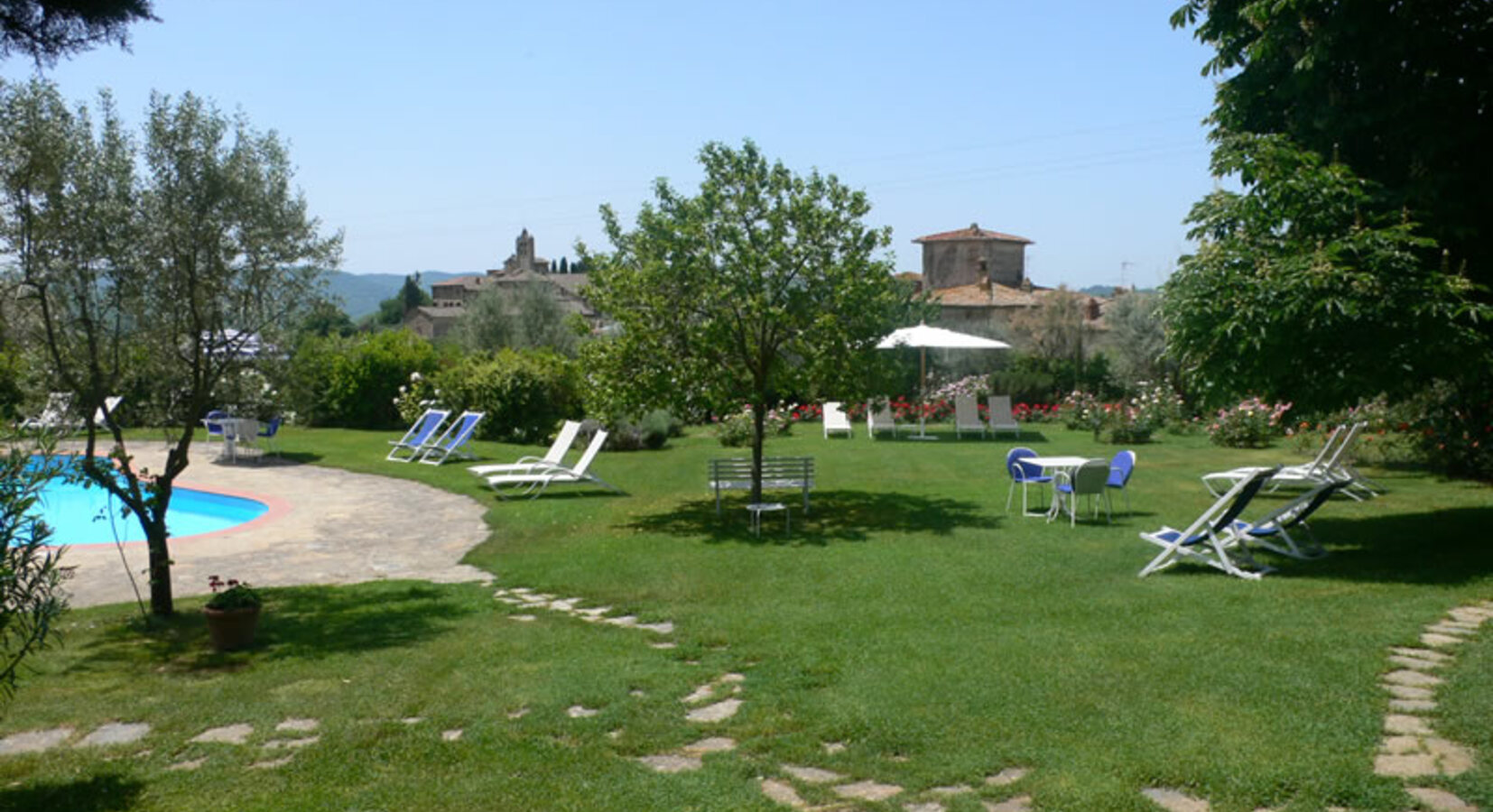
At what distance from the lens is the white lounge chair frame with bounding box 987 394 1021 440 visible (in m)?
22.5

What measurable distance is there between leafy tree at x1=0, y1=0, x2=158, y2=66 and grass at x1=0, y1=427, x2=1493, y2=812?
3784 mm

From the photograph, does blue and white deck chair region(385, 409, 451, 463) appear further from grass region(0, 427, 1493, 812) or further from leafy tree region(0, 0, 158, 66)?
leafy tree region(0, 0, 158, 66)

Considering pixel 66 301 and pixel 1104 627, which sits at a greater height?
pixel 66 301

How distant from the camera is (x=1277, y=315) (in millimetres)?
8844

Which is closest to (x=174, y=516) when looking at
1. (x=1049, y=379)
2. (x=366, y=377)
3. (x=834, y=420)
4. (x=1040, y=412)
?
(x=366, y=377)

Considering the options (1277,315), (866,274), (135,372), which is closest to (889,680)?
(1277,315)

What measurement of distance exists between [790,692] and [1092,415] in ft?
57.9

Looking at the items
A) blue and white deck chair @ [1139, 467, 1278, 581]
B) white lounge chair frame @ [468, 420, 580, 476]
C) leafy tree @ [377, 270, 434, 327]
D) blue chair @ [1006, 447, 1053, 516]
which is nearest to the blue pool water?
white lounge chair frame @ [468, 420, 580, 476]

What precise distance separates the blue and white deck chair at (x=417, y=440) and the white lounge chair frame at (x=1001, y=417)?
11.0 m

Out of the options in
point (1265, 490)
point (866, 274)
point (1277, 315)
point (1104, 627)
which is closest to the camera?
point (1104, 627)

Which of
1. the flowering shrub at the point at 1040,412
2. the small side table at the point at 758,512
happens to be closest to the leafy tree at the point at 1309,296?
the small side table at the point at 758,512

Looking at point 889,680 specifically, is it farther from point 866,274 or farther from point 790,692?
point 866,274

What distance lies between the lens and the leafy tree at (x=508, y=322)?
38938 mm

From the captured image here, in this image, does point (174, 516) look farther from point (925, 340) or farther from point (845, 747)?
point (845, 747)
